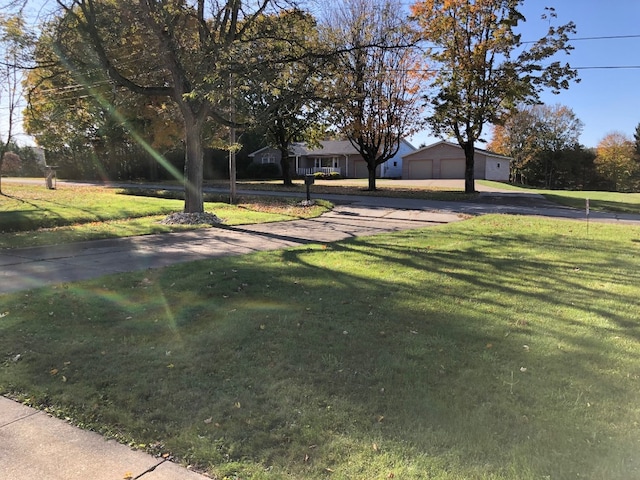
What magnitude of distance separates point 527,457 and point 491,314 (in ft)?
8.88

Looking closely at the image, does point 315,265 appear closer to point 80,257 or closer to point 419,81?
point 80,257

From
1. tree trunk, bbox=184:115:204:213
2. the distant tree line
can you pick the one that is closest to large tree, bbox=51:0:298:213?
tree trunk, bbox=184:115:204:213

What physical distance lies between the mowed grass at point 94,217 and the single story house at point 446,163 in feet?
116

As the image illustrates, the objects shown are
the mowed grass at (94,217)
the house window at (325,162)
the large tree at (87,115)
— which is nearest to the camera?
the mowed grass at (94,217)

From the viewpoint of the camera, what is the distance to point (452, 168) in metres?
52.1

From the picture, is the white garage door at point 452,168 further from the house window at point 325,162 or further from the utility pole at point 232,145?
the utility pole at point 232,145

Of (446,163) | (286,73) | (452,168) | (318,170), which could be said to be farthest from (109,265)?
(318,170)

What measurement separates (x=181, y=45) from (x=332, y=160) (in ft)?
151

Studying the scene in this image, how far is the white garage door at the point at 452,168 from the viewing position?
170ft

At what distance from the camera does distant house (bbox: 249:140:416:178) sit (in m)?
58.1

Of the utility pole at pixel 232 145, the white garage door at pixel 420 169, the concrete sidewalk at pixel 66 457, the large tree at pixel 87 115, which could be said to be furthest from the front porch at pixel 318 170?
the concrete sidewalk at pixel 66 457

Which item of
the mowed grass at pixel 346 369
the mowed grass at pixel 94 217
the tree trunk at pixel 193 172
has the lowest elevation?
the mowed grass at pixel 346 369

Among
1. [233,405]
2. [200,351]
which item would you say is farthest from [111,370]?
[233,405]

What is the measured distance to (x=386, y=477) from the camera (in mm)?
2496
